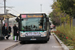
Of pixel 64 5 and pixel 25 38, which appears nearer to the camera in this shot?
pixel 25 38

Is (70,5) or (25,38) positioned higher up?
(70,5)

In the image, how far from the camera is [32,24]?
16.5 metres

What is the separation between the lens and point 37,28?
16484mm

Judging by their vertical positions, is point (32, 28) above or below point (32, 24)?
below

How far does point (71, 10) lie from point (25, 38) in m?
5.49

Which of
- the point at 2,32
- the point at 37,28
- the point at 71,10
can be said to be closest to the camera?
the point at 37,28

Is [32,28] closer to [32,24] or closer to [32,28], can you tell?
[32,28]

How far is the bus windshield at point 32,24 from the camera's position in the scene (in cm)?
1648

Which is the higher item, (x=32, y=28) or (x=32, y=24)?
(x=32, y=24)

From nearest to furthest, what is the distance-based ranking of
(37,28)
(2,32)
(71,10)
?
1. (37,28)
2. (71,10)
3. (2,32)

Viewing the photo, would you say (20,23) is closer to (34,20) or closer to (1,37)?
(34,20)

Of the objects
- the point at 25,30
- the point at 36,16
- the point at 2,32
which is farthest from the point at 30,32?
the point at 2,32

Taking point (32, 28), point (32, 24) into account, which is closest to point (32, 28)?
point (32, 28)

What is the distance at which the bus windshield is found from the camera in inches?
649
